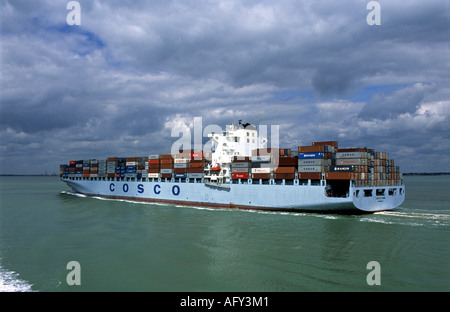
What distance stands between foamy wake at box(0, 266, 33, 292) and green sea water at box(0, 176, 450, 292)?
0.17ft

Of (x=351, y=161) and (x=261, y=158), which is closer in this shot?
(x=351, y=161)

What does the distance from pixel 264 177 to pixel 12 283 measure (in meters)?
29.5

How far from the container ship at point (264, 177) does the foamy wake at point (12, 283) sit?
93.2 ft

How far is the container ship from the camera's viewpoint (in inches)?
1395

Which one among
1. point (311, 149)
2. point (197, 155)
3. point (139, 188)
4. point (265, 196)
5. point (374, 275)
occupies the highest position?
point (311, 149)

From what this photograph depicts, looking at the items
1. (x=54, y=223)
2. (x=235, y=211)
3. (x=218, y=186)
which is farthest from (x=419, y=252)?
(x=54, y=223)

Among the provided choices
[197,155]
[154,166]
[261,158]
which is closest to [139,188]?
[154,166]

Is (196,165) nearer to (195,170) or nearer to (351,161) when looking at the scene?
(195,170)

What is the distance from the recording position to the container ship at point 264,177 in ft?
116

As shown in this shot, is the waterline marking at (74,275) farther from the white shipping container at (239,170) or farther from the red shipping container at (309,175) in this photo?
the white shipping container at (239,170)

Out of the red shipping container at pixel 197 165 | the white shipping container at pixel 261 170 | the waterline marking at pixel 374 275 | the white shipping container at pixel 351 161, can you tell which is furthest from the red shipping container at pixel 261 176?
the waterline marking at pixel 374 275

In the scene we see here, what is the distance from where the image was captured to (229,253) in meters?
21.3

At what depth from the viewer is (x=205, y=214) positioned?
38.8 m

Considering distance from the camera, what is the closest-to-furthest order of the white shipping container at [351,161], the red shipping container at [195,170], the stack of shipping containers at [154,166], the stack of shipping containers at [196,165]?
1. the white shipping container at [351,161]
2. the red shipping container at [195,170]
3. the stack of shipping containers at [196,165]
4. the stack of shipping containers at [154,166]
